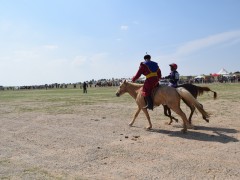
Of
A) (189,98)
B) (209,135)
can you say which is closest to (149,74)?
(189,98)

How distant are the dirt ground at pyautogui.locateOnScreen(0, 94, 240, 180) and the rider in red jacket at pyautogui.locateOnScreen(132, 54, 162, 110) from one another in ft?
4.16

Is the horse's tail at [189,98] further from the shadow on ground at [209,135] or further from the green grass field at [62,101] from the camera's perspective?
the green grass field at [62,101]

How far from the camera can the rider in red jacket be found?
12.5 meters

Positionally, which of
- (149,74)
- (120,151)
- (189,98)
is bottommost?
(120,151)

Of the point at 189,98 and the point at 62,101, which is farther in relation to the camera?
the point at 62,101

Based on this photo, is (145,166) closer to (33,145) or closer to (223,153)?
(223,153)

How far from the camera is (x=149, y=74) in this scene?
12.5m

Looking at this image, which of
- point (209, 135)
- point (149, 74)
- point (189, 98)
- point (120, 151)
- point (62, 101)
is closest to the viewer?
point (120, 151)

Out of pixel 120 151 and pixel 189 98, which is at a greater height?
pixel 189 98

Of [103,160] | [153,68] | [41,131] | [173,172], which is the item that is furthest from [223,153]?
[41,131]

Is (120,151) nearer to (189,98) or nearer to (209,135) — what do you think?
(209,135)

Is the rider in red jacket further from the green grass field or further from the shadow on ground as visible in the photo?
the green grass field

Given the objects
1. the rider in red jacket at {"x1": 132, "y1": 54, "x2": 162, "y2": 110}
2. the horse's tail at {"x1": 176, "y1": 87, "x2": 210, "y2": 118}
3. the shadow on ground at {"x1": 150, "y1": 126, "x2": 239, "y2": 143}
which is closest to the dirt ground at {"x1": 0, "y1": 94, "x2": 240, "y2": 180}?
the shadow on ground at {"x1": 150, "y1": 126, "x2": 239, "y2": 143}

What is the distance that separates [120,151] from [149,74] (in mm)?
3972
